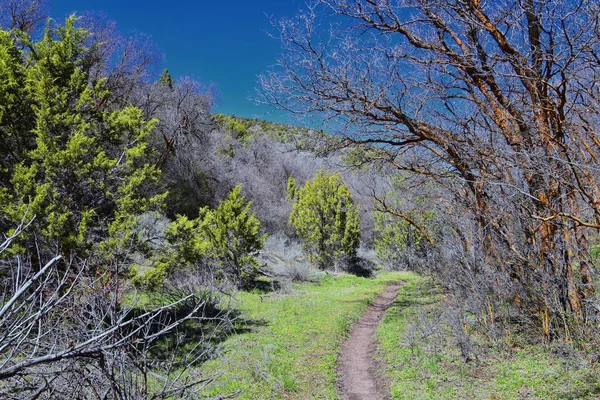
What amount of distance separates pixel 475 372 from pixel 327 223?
685 inches

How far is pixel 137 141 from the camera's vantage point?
1008cm

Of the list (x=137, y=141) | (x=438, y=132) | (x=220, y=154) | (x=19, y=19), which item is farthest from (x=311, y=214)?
(x=19, y=19)

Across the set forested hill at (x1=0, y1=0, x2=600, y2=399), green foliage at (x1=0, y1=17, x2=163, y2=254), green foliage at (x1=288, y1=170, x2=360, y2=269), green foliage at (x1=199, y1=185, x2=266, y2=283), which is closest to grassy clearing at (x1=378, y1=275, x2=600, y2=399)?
forested hill at (x1=0, y1=0, x2=600, y2=399)

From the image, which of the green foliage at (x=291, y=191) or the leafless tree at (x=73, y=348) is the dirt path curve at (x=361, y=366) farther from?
the green foliage at (x=291, y=191)

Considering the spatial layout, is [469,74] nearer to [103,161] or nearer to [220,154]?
[103,161]

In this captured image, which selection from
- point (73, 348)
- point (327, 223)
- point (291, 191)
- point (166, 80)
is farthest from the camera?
point (166, 80)

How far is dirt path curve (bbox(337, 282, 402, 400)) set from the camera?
6.27m

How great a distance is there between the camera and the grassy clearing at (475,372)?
16.1ft

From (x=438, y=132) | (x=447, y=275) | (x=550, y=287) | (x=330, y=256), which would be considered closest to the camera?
(x=550, y=287)

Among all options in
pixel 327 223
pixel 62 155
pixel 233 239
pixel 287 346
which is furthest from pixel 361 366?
pixel 327 223

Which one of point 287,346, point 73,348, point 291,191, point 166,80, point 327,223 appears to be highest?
point 166,80

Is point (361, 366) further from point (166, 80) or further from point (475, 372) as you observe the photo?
point (166, 80)

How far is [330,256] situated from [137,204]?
1534 cm

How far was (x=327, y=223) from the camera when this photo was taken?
76.5ft
